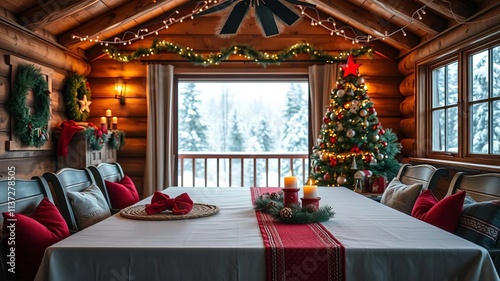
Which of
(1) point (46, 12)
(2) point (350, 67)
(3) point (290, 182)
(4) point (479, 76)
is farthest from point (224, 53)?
(3) point (290, 182)

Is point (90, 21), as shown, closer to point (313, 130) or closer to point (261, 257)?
point (313, 130)

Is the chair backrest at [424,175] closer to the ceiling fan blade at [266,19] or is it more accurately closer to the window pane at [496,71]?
the window pane at [496,71]

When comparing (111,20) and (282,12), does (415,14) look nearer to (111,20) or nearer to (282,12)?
(282,12)

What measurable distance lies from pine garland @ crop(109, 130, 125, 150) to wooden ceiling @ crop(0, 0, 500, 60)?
3.41 feet

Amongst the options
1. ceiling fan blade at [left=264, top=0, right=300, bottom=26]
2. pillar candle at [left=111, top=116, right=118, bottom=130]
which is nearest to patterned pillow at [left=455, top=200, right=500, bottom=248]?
ceiling fan blade at [left=264, top=0, right=300, bottom=26]

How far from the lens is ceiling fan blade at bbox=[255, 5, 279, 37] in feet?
9.07

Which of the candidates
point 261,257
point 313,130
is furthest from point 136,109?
point 261,257

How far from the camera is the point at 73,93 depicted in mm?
4887

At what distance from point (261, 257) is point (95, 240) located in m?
0.60

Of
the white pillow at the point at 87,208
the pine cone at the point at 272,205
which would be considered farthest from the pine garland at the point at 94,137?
the pine cone at the point at 272,205

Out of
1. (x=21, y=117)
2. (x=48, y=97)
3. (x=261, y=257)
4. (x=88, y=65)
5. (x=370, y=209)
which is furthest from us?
(x=88, y=65)

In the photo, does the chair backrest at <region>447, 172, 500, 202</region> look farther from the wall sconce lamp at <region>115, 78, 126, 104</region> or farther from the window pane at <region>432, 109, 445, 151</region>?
the wall sconce lamp at <region>115, 78, 126, 104</region>

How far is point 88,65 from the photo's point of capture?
543cm

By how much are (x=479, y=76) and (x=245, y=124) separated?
3.37m
